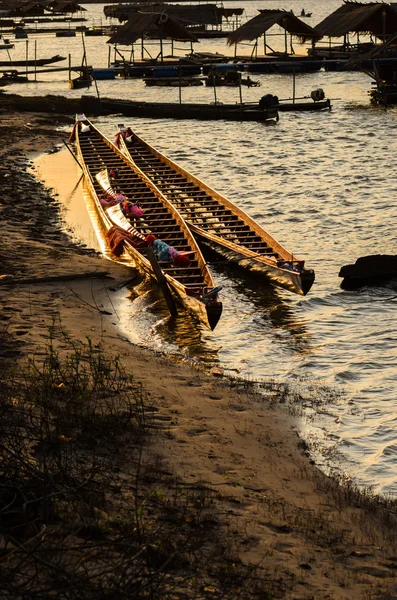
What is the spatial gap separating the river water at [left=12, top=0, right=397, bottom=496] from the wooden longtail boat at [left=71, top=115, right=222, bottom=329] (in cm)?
58

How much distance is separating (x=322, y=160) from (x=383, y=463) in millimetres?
23814

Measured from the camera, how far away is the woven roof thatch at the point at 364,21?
49281mm

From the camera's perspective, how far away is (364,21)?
5028 cm

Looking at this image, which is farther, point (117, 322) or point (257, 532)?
point (117, 322)

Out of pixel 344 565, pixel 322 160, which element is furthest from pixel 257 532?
pixel 322 160

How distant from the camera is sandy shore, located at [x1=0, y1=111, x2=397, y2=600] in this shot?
682 centimetres

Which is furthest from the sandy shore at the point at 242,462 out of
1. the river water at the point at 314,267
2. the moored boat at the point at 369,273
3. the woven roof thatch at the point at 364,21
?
the woven roof thatch at the point at 364,21

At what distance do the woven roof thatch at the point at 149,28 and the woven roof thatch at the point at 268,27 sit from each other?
9.60 feet

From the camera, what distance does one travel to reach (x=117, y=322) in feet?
45.9

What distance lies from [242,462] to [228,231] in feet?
33.8

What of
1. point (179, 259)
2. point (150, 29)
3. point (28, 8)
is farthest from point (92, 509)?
point (28, 8)

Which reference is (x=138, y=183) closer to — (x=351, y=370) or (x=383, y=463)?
(x=351, y=370)

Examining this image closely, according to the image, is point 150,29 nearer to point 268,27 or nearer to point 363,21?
point 268,27

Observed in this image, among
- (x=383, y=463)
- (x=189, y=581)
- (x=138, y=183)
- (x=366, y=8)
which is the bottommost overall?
(x=383, y=463)
